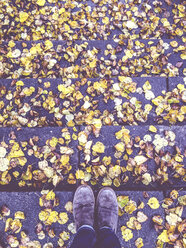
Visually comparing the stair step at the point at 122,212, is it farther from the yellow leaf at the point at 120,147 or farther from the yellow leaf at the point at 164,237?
the yellow leaf at the point at 120,147

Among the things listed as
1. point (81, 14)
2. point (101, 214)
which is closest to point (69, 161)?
point (101, 214)

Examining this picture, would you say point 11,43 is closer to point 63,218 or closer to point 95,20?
point 95,20

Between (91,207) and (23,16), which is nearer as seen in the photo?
(91,207)

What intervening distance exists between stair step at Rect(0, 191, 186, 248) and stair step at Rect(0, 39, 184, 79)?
3.89ft

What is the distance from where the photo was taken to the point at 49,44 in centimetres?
235

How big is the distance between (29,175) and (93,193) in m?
0.58

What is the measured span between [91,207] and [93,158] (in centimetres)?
43

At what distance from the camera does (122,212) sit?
6.03 feet

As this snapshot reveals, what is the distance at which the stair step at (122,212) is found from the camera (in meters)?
1.75

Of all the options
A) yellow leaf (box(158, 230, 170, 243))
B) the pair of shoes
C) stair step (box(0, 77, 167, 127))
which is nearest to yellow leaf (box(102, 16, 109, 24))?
stair step (box(0, 77, 167, 127))

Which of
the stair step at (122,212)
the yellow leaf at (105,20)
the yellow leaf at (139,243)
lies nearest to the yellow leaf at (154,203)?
the stair step at (122,212)

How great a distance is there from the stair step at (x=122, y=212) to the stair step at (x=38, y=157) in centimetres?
10

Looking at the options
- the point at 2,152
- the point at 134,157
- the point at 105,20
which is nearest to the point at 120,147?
the point at 134,157

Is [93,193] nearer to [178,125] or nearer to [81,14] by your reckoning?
[178,125]
